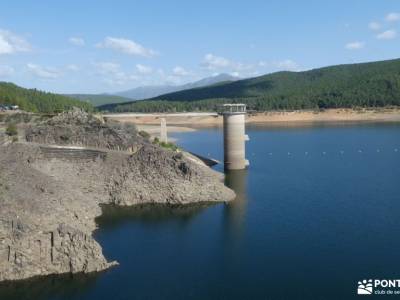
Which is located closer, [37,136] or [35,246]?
[35,246]

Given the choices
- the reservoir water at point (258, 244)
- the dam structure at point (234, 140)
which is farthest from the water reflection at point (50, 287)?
the dam structure at point (234, 140)

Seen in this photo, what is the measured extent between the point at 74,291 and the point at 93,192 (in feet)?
59.6

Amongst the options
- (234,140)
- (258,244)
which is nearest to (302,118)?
(234,140)

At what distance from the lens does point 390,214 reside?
38.6 m

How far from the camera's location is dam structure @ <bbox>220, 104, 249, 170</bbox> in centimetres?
6238

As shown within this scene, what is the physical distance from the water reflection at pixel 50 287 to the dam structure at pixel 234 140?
3625 centimetres

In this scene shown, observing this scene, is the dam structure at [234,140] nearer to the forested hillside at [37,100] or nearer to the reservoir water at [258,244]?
the reservoir water at [258,244]

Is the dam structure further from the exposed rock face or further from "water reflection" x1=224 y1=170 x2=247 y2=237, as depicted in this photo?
the exposed rock face

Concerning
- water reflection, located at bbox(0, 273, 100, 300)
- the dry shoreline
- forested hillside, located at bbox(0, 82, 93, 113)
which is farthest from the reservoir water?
the dry shoreline

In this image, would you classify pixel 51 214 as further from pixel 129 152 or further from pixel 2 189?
pixel 129 152

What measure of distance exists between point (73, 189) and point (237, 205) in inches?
553

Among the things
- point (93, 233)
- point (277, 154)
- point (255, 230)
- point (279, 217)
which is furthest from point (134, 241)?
point (277, 154)

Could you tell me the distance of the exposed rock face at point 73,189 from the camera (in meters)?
28.0

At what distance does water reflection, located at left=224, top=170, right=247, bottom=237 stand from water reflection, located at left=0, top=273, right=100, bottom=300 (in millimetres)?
11707
